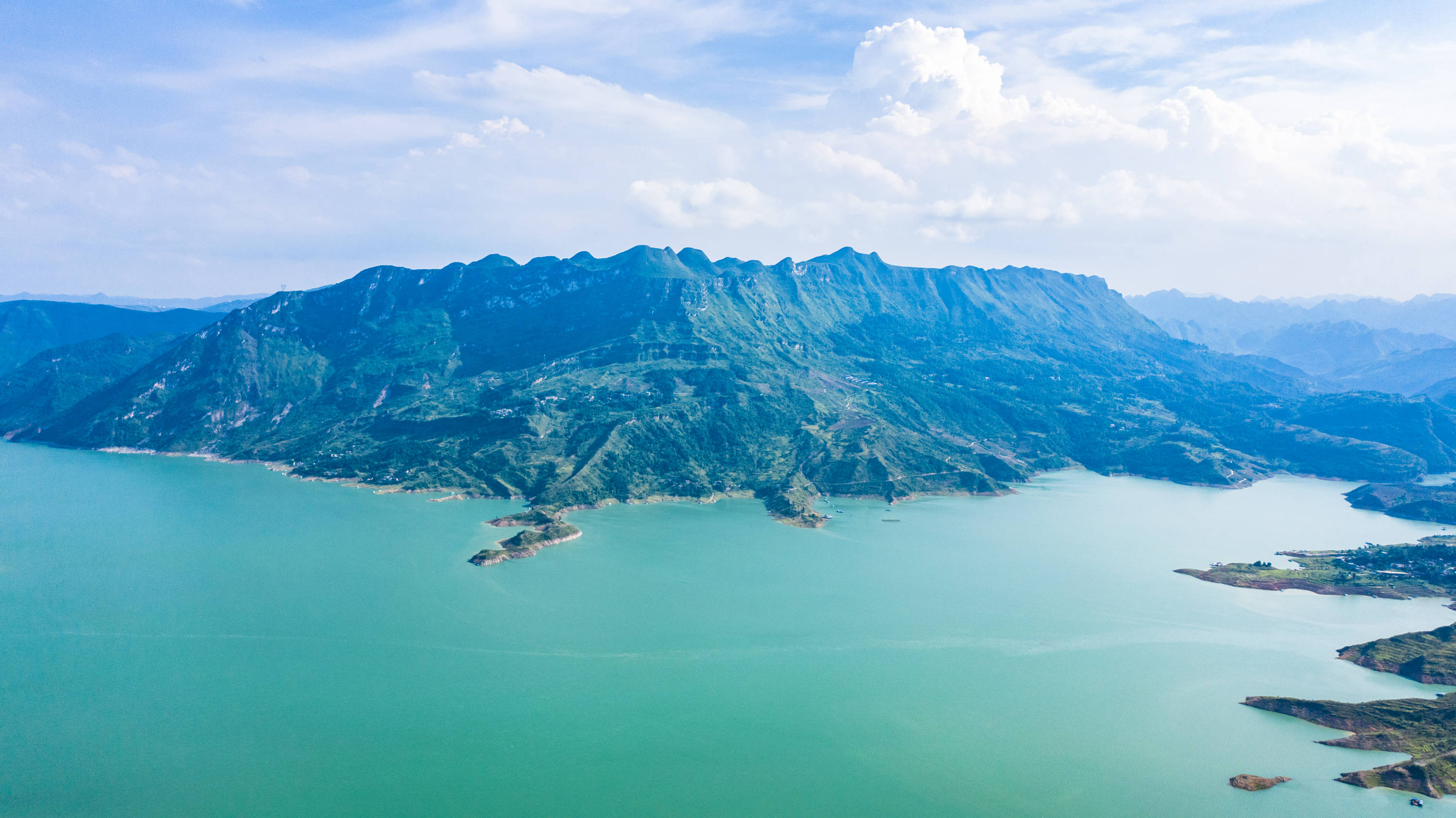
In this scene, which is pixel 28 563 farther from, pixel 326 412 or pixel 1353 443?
pixel 1353 443

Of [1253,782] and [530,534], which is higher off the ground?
[530,534]

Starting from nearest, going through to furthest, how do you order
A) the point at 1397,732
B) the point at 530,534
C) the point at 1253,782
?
the point at 1253,782, the point at 1397,732, the point at 530,534

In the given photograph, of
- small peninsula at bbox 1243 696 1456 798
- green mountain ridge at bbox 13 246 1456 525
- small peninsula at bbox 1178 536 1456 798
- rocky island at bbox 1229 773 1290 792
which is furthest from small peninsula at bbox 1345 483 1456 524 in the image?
rocky island at bbox 1229 773 1290 792

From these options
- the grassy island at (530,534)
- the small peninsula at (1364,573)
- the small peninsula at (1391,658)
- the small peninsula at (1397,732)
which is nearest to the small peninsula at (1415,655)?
the small peninsula at (1391,658)

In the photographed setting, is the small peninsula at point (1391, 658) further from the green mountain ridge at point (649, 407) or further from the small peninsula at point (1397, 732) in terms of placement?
the green mountain ridge at point (649, 407)

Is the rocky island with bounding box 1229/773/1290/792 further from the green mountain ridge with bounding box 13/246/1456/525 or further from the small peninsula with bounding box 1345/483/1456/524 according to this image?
the small peninsula with bounding box 1345/483/1456/524

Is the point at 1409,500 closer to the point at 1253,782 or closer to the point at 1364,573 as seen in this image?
the point at 1364,573

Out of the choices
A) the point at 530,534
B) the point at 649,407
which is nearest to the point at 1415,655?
the point at 530,534
